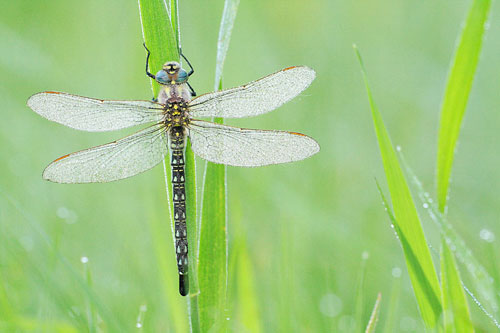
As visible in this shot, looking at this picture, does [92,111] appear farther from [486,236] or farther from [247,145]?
[486,236]

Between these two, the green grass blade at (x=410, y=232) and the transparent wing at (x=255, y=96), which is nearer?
the green grass blade at (x=410, y=232)

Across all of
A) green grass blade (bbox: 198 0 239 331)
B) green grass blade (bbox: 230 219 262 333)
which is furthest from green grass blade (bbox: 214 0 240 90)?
green grass blade (bbox: 230 219 262 333)

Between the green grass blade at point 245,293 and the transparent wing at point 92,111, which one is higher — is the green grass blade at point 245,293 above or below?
below

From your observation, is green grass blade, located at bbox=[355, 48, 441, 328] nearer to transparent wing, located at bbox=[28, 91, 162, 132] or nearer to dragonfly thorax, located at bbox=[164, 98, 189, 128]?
dragonfly thorax, located at bbox=[164, 98, 189, 128]

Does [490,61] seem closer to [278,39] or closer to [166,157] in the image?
[278,39]

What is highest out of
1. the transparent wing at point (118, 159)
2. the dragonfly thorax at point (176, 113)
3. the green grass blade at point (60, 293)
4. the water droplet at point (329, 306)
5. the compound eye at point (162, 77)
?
the compound eye at point (162, 77)

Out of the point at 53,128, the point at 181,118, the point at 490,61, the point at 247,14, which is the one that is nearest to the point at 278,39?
the point at 247,14

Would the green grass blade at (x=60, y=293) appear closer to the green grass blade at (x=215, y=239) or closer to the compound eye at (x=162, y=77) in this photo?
the green grass blade at (x=215, y=239)

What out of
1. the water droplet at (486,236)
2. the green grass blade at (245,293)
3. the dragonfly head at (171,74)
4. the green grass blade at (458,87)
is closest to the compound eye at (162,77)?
the dragonfly head at (171,74)
